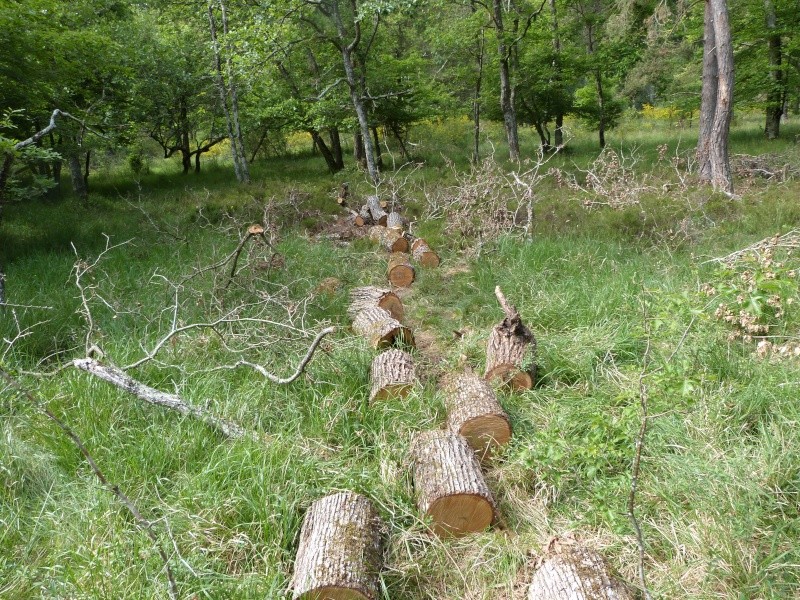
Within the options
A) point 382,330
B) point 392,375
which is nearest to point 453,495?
point 392,375

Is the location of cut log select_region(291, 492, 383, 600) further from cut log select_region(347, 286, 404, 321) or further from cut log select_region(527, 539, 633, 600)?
cut log select_region(347, 286, 404, 321)

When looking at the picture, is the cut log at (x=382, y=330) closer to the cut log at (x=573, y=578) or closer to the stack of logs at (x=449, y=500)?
the stack of logs at (x=449, y=500)

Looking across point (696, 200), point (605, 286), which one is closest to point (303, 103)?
point (696, 200)

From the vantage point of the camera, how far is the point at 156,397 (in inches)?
154

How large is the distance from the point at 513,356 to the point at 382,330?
4.49ft

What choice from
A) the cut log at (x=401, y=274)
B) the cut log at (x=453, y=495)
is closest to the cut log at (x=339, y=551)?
the cut log at (x=453, y=495)

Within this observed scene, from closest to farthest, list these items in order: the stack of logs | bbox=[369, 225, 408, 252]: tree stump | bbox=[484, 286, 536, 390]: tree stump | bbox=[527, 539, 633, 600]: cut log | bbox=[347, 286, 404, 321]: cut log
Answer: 1. bbox=[527, 539, 633, 600]: cut log
2. the stack of logs
3. bbox=[484, 286, 536, 390]: tree stump
4. bbox=[347, 286, 404, 321]: cut log
5. bbox=[369, 225, 408, 252]: tree stump

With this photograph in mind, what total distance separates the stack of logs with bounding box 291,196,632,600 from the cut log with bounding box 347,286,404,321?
87 centimetres

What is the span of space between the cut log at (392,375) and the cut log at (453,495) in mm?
955

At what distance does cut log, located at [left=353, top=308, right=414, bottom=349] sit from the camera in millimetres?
5238

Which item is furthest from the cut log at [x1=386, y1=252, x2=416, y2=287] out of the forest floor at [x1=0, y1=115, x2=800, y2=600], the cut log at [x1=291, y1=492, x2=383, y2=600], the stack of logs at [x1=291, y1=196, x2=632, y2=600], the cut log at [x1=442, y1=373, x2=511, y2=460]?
the cut log at [x1=291, y1=492, x2=383, y2=600]

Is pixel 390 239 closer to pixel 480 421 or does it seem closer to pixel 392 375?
pixel 392 375

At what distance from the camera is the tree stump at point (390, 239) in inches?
357

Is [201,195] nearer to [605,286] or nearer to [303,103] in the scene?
[303,103]
